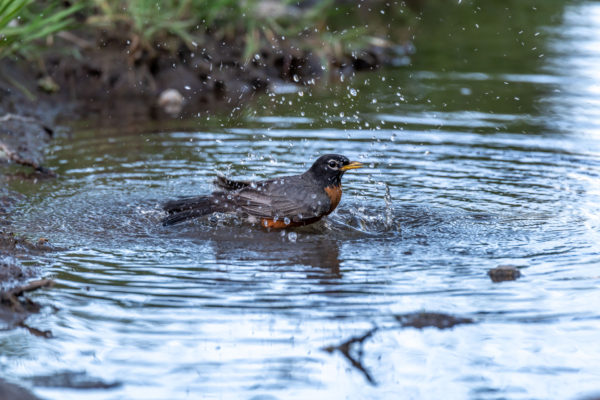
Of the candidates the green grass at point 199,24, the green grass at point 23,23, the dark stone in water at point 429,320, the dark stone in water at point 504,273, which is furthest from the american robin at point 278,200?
the green grass at point 199,24

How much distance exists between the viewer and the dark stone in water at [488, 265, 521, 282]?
204 inches

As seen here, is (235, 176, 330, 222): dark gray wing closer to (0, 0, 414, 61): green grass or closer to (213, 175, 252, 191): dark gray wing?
(213, 175, 252, 191): dark gray wing


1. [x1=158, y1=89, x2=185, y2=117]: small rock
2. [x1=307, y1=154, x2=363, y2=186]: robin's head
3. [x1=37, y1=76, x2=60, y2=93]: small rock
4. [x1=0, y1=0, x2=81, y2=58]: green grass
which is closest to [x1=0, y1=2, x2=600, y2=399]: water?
[x1=307, y1=154, x2=363, y2=186]: robin's head

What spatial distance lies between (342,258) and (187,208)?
1461mm

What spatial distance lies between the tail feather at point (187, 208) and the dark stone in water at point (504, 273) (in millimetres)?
2290

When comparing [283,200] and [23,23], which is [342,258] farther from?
[23,23]

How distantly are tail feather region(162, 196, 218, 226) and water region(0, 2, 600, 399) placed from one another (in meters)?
0.11

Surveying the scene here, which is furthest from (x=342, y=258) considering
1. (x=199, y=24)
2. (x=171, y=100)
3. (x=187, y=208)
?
(x=199, y=24)

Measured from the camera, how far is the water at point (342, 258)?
4.04 meters

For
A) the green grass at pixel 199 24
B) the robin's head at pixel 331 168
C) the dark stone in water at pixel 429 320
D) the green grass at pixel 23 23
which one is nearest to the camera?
the dark stone in water at pixel 429 320

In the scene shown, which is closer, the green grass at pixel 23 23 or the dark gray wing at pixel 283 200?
the dark gray wing at pixel 283 200

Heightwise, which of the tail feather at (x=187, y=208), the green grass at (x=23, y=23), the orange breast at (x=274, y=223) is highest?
the green grass at (x=23, y=23)

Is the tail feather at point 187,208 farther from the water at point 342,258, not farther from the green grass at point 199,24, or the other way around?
the green grass at point 199,24

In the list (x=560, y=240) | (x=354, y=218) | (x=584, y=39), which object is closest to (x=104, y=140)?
(x=354, y=218)
